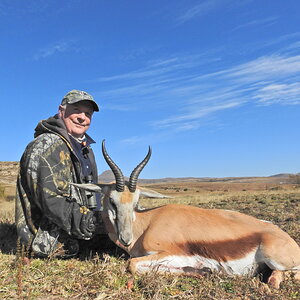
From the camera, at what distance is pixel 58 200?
541 centimetres

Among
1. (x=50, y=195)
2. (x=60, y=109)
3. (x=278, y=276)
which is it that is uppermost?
(x=60, y=109)

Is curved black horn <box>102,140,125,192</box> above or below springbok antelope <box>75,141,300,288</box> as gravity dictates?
above

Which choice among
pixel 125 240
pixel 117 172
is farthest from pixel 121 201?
pixel 125 240

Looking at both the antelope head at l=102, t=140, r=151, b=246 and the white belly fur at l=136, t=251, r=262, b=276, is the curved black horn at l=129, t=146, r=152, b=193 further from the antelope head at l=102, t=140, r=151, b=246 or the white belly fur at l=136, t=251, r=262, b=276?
the white belly fur at l=136, t=251, r=262, b=276

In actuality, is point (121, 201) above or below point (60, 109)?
below

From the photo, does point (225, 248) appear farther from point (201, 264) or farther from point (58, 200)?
point (58, 200)

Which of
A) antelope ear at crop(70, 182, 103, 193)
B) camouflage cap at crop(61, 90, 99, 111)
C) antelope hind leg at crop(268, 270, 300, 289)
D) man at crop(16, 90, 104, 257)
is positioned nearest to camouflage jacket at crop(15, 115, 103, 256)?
man at crop(16, 90, 104, 257)

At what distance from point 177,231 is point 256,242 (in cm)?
113

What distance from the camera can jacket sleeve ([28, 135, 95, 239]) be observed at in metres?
5.38

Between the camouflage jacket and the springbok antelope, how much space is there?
37 cm

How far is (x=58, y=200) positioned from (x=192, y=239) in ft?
7.06

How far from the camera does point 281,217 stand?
9992mm

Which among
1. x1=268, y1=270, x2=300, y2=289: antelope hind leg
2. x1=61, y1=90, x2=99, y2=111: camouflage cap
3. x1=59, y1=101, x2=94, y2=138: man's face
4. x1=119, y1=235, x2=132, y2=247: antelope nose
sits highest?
x1=61, y1=90, x2=99, y2=111: camouflage cap

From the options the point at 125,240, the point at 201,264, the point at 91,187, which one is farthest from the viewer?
the point at 91,187
